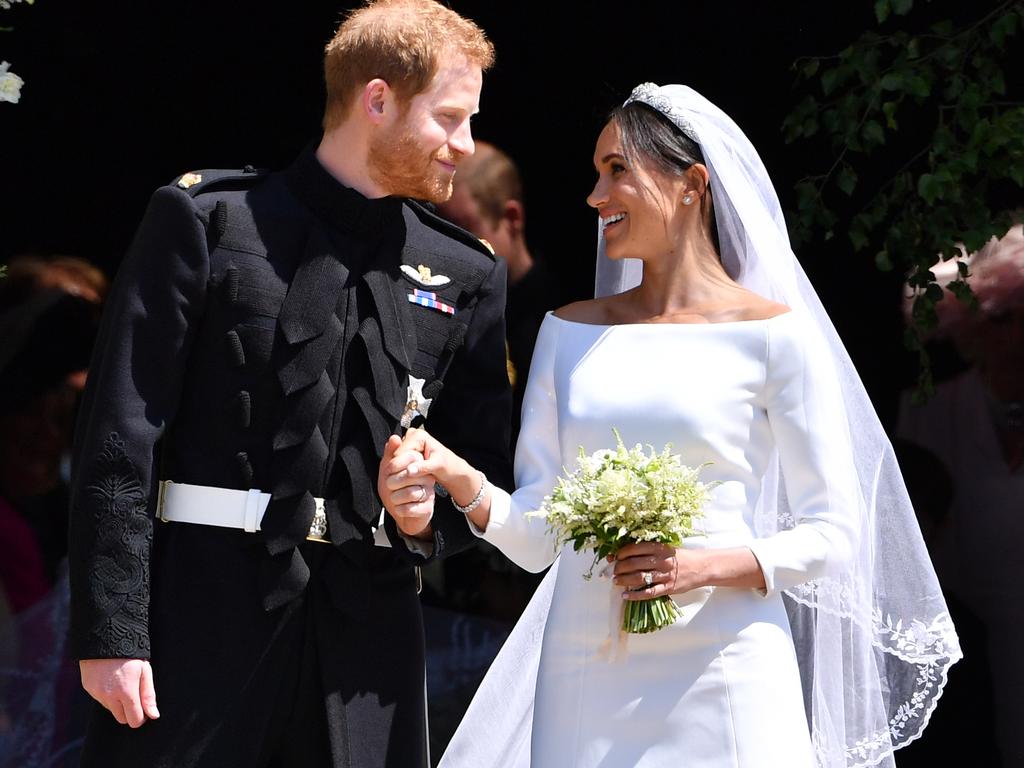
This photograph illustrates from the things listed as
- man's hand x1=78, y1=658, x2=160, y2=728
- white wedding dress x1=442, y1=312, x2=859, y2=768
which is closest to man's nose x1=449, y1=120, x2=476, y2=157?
white wedding dress x1=442, y1=312, x2=859, y2=768

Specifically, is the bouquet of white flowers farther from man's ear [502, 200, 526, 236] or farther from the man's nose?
man's ear [502, 200, 526, 236]

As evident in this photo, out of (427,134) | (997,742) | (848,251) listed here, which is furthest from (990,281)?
(427,134)

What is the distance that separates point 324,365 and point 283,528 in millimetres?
316

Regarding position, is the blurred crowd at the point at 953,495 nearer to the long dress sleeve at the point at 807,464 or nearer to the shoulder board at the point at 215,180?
the shoulder board at the point at 215,180

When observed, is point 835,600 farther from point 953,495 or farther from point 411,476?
point 953,495

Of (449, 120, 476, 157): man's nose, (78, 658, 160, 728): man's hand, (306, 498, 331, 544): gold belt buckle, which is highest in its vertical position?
(449, 120, 476, 157): man's nose

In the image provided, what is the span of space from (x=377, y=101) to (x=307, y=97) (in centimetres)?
164

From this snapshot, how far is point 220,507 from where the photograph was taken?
2838 millimetres

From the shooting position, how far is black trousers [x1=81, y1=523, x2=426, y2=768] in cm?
279

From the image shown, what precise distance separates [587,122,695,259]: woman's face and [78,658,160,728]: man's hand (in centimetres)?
122

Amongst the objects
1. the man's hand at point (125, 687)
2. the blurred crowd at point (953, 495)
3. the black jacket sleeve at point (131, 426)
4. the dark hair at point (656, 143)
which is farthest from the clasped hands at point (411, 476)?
the blurred crowd at point (953, 495)

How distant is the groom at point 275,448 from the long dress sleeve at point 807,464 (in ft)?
2.16

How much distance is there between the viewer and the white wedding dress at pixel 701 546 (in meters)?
2.86

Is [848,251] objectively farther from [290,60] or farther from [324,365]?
[324,365]
